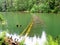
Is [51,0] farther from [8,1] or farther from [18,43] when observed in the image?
[18,43]

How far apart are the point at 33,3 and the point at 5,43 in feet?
132

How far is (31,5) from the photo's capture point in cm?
4528

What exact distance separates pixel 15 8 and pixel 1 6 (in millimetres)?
2836

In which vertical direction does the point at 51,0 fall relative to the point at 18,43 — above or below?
below

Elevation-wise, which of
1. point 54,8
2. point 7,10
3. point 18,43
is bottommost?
point 7,10

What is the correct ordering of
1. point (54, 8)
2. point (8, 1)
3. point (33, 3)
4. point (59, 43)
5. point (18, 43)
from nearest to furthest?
1. point (59, 43)
2. point (18, 43)
3. point (54, 8)
4. point (33, 3)
5. point (8, 1)

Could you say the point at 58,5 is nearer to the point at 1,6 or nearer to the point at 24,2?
the point at 24,2

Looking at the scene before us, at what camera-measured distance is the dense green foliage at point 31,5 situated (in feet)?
129

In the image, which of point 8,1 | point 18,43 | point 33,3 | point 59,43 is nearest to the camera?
point 59,43

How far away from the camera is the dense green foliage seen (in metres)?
39.2

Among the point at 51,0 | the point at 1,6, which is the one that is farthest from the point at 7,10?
the point at 51,0

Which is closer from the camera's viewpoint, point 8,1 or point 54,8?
point 54,8

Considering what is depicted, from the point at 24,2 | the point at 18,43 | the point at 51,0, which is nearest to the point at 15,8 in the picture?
the point at 24,2

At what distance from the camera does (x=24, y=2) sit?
46.9m
